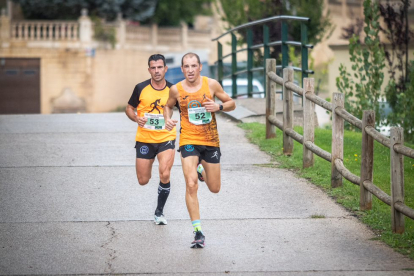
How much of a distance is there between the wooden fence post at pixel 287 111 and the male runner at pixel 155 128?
11.5 ft

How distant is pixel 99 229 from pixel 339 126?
10.0 ft

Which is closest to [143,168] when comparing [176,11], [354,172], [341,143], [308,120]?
[341,143]

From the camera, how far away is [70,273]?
265 inches

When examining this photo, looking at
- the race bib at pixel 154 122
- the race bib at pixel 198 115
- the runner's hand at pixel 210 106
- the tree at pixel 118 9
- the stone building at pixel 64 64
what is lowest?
the stone building at pixel 64 64

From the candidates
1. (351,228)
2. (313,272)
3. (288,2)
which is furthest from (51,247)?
(288,2)

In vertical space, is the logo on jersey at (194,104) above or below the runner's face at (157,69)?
below

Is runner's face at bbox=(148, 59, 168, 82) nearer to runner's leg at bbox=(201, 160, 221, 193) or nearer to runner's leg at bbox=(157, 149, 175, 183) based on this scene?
runner's leg at bbox=(157, 149, 175, 183)

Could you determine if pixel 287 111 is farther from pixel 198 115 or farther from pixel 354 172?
pixel 198 115

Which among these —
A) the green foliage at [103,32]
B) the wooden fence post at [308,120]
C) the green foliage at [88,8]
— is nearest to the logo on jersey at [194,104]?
the wooden fence post at [308,120]

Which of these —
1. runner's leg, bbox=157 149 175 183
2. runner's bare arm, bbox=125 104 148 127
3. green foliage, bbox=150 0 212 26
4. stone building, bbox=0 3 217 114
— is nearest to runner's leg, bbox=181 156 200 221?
runner's leg, bbox=157 149 175 183

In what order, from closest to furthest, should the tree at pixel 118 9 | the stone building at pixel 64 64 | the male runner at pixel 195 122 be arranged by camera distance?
the male runner at pixel 195 122 → the stone building at pixel 64 64 → the tree at pixel 118 9

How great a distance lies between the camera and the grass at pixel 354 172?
26.1 feet

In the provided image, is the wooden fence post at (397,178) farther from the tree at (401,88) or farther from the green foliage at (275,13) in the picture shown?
the green foliage at (275,13)

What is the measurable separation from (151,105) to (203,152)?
94 centimetres
